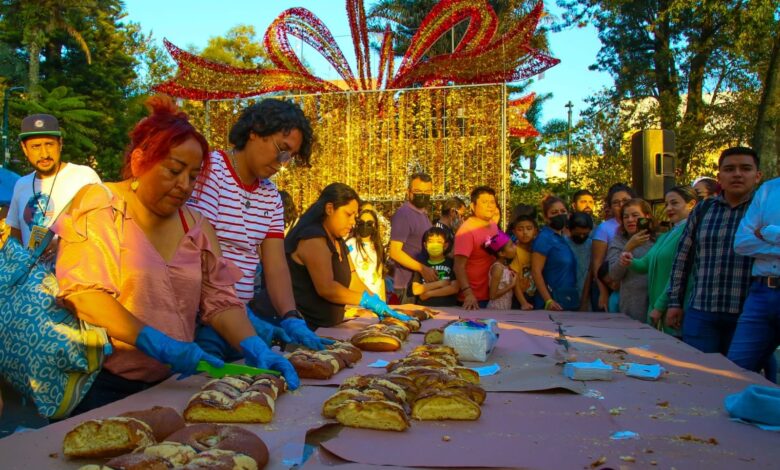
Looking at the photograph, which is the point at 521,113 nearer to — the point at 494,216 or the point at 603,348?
the point at 494,216

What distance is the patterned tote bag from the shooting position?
1.78m

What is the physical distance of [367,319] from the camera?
3.86 m

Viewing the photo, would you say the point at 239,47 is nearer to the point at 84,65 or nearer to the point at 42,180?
the point at 84,65

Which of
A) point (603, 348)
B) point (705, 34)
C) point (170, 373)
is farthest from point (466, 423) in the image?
point (705, 34)

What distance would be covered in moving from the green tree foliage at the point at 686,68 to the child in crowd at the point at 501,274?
10013 mm

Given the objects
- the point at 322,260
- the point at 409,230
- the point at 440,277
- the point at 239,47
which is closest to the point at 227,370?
the point at 322,260

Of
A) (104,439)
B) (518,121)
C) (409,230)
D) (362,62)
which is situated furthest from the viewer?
(518,121)

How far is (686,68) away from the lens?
51.6ft

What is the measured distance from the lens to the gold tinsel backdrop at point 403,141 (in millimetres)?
10961

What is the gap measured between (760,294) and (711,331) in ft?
1.43

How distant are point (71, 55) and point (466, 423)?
91.0ft

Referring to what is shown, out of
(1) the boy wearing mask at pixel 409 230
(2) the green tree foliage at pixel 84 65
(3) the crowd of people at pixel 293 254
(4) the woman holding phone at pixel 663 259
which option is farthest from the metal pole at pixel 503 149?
(2) the green tree foliage at pixel 84 65

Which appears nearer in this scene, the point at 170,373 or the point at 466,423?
the point at 466,423

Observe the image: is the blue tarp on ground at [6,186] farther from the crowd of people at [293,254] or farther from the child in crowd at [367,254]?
the child in crowd at [367,254]
